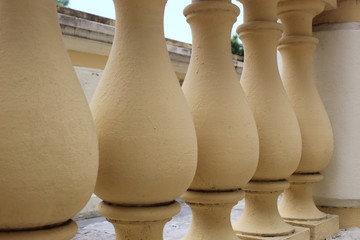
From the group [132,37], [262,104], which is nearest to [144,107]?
[132,37]

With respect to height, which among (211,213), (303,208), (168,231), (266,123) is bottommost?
(168,231)

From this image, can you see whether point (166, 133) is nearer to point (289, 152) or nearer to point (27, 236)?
point (27, 236)

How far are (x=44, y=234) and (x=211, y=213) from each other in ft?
1.94

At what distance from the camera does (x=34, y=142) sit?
2.52 ft

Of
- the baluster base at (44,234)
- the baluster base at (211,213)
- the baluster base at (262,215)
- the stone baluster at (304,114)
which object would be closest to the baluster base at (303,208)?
the stone baluster at (304,114)

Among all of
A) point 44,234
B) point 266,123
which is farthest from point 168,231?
point 44,234

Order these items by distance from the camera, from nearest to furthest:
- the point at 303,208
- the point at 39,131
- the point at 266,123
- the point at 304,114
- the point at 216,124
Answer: the point at 39,131 < the point at 216,124 < the point at 266,123 < the point at 304,114 < the point at 303,208

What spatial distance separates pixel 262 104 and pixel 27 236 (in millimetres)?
898

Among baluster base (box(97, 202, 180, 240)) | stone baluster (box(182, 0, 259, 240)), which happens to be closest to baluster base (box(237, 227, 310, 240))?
stone baluster (box(182, 0, 259, 240))

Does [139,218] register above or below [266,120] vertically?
below

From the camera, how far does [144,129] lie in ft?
3.27

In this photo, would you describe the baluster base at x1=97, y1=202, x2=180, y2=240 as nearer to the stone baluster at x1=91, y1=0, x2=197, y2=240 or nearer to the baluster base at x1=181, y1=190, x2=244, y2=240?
the stone baluster at x1=91, y1=0, x2=197, y2=240

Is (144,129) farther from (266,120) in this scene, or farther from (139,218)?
(266,120)

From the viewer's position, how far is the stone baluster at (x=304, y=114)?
1.79 meters
